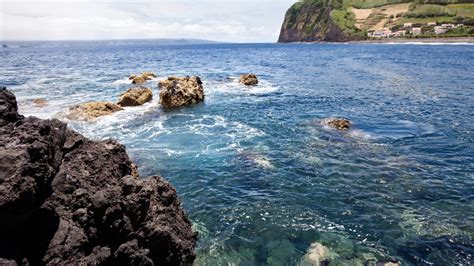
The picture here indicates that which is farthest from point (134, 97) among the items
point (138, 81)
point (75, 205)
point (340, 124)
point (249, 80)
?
point (75, 205)

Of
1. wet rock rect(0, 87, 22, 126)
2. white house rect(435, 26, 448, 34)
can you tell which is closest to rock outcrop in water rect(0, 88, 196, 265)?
wet rock rect(0, 87, 22, 126)

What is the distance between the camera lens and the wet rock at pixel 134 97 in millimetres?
38781

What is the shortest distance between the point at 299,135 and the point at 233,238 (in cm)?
1525

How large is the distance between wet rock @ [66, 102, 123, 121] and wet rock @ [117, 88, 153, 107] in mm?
2680

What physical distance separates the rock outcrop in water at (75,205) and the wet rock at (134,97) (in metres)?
28.6

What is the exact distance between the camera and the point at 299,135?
27.5 meters

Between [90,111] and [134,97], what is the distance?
6721 millimetres

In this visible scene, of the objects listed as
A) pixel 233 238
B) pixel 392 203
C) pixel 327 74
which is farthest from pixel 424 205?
pixel 327 74

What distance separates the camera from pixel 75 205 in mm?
8836

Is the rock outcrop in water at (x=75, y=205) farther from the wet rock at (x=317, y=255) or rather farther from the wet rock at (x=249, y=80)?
the wet rock at (x=249, y=80)

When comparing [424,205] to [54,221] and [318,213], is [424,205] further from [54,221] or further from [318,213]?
[54,221]

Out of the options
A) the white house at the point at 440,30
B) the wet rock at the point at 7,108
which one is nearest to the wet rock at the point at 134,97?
the wet rock at the point at 7,108

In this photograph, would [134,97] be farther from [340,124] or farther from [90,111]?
[340,124]

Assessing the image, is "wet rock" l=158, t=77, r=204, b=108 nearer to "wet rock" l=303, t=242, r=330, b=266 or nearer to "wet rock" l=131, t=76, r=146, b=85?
"wet rock" l=131, t=76, r=146, b=85
